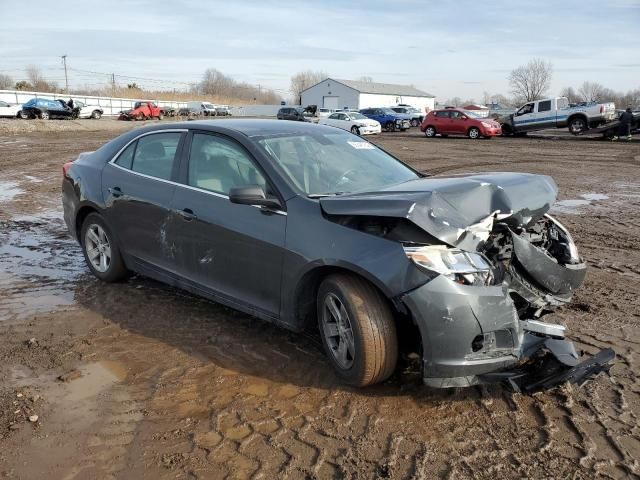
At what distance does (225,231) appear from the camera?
409cm

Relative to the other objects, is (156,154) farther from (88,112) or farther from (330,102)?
(330,102)

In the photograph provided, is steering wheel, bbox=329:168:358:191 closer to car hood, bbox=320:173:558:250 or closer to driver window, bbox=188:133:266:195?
car hood, bbox=320:173:558:250

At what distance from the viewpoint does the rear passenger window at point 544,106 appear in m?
29.8

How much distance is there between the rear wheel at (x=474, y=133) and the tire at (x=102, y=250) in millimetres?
27601

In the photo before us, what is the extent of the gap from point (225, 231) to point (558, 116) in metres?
29.2

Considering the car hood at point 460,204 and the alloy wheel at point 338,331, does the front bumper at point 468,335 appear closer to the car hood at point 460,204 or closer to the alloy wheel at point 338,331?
the car hood at point 460,204

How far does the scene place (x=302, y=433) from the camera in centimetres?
309

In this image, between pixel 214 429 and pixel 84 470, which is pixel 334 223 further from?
pixel 84 470

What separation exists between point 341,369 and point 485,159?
52.2ft

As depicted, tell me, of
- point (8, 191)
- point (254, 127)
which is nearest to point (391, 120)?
point (8, 191)

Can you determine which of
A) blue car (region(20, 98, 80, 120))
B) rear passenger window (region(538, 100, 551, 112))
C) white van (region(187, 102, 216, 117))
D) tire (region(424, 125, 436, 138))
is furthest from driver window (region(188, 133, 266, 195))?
white van (region(187, 102, 216, 117))

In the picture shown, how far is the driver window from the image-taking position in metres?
4.16

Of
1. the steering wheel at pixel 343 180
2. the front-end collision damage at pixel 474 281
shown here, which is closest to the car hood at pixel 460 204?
the front-end collision damage at pixel 474 281

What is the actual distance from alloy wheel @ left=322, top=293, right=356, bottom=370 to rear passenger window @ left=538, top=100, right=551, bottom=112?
2964 cm
